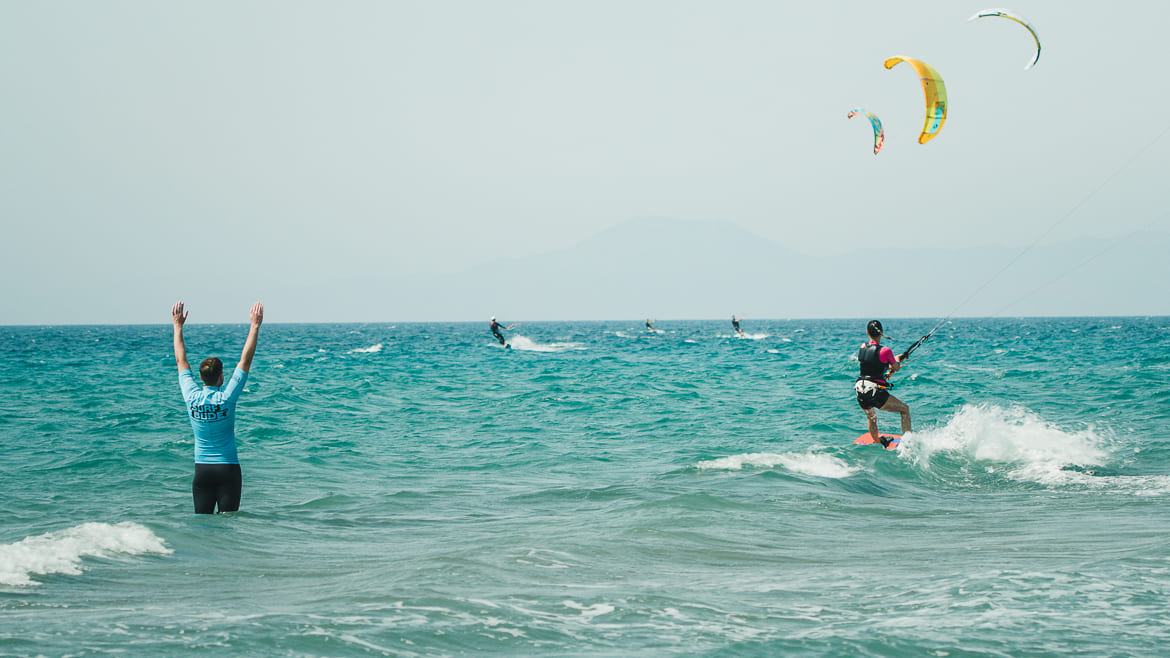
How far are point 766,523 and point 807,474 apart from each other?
3.32 m

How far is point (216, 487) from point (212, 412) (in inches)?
34.4

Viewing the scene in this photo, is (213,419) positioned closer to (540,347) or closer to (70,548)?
(70,548)

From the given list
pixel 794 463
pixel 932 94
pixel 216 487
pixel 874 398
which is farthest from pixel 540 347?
pixel 216 487

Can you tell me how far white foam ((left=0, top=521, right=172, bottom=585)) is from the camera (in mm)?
6449

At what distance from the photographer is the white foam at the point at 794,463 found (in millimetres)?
11812

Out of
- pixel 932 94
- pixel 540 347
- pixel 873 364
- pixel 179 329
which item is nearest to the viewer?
pixel 179 329

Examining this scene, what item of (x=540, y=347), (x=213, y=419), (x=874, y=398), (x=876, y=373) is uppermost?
(x=876, y=373)

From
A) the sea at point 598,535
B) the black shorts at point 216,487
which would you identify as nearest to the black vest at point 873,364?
the sea at point 598,535

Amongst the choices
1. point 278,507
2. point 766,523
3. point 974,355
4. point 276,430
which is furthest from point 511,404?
point 974,355

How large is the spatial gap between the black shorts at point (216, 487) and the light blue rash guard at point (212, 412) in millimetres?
123

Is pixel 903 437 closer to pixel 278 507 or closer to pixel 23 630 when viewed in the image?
pixel 278 507

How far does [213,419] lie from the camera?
7348mm

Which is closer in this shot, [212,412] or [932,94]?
[212,412]

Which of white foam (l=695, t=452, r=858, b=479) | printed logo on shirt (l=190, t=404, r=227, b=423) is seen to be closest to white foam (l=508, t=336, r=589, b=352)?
white foam (l=695, t=452, r=858, b=479)
